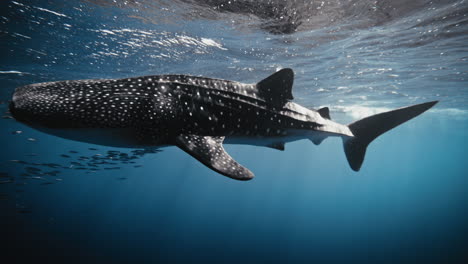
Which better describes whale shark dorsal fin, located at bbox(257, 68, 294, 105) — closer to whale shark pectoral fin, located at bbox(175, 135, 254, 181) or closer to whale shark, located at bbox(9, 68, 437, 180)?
whale shark, located at bbox(9, 68, 437, 180)

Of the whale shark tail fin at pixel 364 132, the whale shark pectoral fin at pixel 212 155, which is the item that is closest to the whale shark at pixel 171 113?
the whale shark pectoral fin at pixel 212 155

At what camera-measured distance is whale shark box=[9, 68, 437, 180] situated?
233cm

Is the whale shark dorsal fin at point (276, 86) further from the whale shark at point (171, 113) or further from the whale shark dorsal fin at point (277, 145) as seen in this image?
the whale shark dorsal fin at point (277, 145)

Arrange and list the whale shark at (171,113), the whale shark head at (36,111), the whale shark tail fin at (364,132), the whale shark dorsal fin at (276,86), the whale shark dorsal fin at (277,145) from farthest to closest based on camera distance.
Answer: the whale shark tail fin at (364,132), the whale shark dorsal fin at (277,145), the whale shark dorsal fin at (276,86), the whale shark at (171,113), the whale shark head at (36,111)

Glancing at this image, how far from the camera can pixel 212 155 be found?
2480 millimetres

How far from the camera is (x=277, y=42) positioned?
12195mm

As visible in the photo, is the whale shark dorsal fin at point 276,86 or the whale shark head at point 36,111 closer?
→ the whale shark head at point 36,111

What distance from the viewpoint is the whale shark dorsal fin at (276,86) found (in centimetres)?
361

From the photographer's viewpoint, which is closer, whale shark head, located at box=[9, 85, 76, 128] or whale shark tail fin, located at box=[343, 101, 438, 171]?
whale shark head, located at box=[9, 85, 76, 128]

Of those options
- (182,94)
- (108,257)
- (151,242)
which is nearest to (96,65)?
(182,94)

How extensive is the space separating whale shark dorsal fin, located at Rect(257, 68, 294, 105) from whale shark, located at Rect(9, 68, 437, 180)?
0.05 feet

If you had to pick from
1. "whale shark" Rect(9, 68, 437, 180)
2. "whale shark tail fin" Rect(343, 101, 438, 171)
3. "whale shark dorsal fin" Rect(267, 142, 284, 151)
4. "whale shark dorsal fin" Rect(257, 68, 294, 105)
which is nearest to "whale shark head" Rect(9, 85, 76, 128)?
"whale shark" Rect(9, 68, 437, 180)

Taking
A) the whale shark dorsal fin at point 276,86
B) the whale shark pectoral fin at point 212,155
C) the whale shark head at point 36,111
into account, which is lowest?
the whale shark pectoral fin at point 212,155

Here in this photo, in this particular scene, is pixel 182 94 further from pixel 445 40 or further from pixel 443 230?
pixel 443 230
